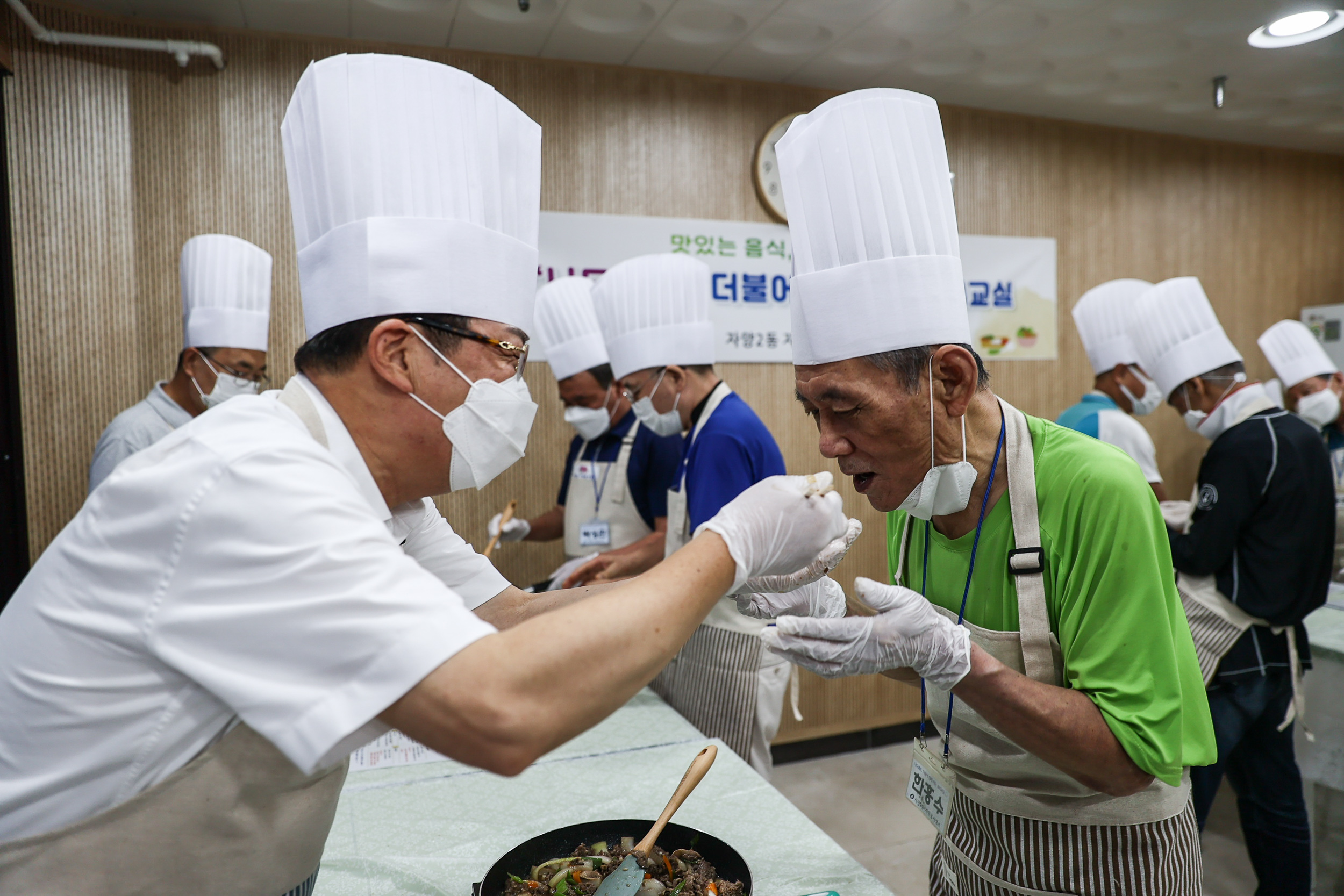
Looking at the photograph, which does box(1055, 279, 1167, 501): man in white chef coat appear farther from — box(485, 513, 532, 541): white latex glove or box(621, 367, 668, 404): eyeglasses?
box(485, 513, 532, 541): white latex glove

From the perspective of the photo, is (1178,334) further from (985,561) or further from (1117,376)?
(985,561)

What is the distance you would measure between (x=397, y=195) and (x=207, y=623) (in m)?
0.57

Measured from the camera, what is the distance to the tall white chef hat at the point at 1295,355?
4105mm

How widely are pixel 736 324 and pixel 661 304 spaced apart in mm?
1101

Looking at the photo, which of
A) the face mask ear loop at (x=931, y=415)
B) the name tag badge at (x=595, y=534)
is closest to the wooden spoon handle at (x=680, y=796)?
the face mask ear loop at (x=931, y=415)

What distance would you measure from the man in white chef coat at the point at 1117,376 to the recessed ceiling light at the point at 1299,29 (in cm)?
108

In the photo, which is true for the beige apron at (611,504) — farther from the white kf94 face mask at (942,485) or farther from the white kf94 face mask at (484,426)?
the white kf94 face mask at (484,426)

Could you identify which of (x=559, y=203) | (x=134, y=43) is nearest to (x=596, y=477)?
(x=559, y=203)

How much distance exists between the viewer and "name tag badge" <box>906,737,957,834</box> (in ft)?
4.36

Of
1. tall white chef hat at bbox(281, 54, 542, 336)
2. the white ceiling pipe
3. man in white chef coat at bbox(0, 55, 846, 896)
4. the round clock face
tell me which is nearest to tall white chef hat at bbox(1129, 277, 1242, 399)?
the round clock face

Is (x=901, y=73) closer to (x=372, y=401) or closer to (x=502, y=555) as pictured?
(x=502, y=555)

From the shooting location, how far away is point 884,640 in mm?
1088

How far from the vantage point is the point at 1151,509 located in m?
1.16

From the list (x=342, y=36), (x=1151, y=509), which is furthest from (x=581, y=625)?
(x=342, y=36)
